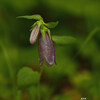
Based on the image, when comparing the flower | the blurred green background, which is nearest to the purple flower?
the flower

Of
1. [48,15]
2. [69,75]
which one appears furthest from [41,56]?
[48,15]

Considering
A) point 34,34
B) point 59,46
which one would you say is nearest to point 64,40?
point 34,34

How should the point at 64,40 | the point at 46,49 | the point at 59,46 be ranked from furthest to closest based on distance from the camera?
the point at 59,46, the point at 64,40, the point at 46,49

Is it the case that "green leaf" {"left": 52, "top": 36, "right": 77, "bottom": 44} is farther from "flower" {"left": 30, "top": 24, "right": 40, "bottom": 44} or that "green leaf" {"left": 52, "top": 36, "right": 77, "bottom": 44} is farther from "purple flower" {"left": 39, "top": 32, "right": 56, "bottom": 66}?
"flower" {"left": 30, "top": 24, "right": 40, "bottom": 44}

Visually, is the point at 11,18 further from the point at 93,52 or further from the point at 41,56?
the point at 41,56

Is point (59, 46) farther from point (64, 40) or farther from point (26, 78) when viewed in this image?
point (26, 78)

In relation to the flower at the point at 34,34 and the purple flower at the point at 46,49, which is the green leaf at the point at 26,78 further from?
the flower at the point at 34,34

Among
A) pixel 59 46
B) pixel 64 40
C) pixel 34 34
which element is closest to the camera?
pixel 34 34

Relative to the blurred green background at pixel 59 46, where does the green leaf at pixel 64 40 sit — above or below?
above

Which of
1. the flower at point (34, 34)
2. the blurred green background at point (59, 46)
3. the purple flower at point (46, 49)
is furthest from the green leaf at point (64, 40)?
the blurred green background at point (59, 46)
